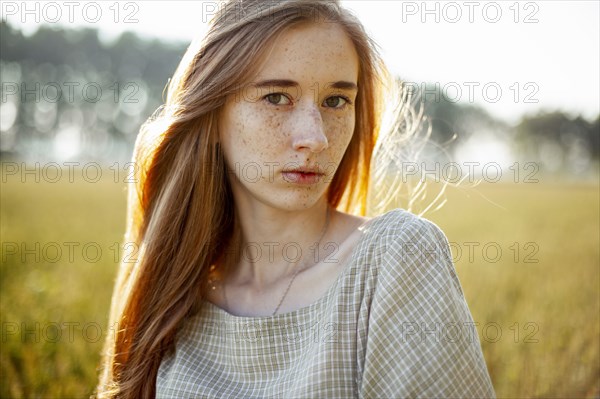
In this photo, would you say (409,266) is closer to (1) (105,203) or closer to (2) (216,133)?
(2) (216,133)

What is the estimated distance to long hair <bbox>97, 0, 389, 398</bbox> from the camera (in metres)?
2.52

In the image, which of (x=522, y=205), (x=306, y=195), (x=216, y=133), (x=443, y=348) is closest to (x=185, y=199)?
(x=216, y=133)

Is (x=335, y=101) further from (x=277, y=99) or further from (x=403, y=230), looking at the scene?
(x=403, y=230)

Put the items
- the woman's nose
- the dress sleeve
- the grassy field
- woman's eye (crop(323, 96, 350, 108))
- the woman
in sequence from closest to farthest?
1. the dress sleeve
2. the woman
3. the woman's nose
4. woman's eye (crop(323, 96, 350, 108))
5. the grassy field

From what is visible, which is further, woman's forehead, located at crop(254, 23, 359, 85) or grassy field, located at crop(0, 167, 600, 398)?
grassy field, located at crop(0, 167, 600, 398)

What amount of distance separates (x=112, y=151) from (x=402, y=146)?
47890 mm

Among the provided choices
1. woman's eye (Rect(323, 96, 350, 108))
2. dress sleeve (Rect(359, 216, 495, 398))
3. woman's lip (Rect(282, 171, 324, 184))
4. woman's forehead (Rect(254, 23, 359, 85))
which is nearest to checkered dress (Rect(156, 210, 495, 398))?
dress sleeve (Rect(359, 216, 495, 398))

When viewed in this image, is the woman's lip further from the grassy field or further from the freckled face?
the grassy field

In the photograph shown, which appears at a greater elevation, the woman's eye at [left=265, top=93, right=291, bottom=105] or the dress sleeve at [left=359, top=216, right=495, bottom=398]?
the woman's eye at [left=265, top=93, right=291, bottom=105]

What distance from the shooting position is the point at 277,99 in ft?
7.84

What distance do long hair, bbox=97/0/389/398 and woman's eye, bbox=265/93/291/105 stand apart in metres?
0.12

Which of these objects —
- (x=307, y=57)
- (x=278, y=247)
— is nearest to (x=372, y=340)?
(x=278, y=247)

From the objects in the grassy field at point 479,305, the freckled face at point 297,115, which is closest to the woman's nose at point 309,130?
the freckled face at point 297,115

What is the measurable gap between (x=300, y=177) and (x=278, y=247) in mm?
458
